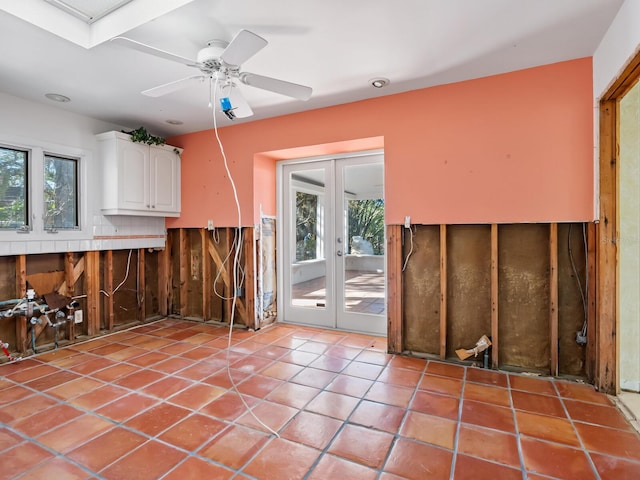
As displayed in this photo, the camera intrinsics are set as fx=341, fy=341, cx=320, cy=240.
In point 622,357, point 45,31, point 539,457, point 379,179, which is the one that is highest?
point 45,31

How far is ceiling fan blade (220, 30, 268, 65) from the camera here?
186cm

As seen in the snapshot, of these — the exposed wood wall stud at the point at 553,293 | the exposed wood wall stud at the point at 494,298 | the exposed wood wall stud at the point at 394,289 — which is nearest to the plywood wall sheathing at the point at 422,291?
the exposed wood wall stud at the point at 394,289

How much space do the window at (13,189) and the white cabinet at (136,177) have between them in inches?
29.8

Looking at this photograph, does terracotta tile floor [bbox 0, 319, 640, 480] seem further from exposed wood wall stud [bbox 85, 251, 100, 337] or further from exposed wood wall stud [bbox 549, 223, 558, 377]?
exposed wood wall stud [bbox 85, 251, 100, 337]

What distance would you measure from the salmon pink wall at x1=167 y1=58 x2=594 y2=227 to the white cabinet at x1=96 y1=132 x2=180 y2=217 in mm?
1665

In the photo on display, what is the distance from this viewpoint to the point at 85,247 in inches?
158

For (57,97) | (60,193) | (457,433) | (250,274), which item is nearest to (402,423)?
(457,433)

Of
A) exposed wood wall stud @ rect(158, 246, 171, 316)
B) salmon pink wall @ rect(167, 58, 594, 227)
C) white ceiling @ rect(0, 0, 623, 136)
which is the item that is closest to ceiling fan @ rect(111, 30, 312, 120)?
white ceiling @ rect(0, 0, 623, 136)

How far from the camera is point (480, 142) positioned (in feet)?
10.1

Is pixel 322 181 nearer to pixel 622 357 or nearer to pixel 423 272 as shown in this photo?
pixel 423 272

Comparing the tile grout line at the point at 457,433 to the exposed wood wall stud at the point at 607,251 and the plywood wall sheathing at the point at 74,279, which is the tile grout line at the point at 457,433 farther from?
the plywood wall sheathing at the point at 74,279

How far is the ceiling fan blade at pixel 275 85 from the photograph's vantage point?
231 centimetres

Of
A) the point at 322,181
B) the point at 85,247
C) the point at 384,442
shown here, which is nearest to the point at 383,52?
the point at 322,181

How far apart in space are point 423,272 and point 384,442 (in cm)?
178
